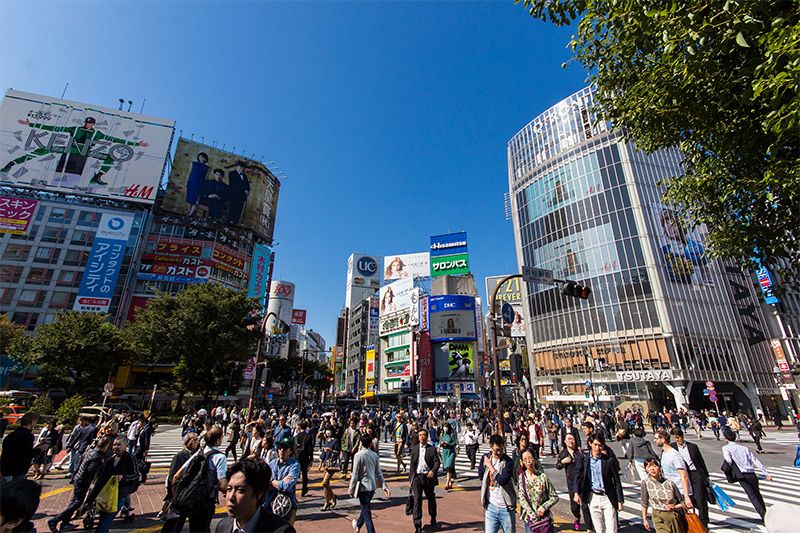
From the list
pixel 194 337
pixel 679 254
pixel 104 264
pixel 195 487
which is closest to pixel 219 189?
pixel 104 264

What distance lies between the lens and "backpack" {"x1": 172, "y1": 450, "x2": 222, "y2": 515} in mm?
4609

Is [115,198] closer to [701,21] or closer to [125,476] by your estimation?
[125,476]

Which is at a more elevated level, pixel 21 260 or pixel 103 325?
pixel 21 260

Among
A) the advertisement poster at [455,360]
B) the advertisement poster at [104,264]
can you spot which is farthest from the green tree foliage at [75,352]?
the advertisement poster at [455,360]

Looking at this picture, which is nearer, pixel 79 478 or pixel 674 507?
pixel 674 507

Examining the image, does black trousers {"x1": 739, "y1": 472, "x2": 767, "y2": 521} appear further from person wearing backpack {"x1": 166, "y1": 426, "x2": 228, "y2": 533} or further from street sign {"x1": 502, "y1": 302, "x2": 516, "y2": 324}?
person wearing backpack {"x1": 166, "y1": 426, "x2": 228, "y2": 533}

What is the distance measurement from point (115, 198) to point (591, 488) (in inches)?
2424

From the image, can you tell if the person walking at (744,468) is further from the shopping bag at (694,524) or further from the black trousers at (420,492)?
the black trousers at (420,492)

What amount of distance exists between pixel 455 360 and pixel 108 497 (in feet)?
188

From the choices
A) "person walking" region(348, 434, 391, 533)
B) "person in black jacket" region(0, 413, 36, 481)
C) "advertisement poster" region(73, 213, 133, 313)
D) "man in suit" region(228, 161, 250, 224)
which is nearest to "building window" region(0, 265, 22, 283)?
"advertisement poster" region(73, 213, 133, 313)

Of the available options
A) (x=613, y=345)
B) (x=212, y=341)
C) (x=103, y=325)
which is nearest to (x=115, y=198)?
(x=103, y=325)

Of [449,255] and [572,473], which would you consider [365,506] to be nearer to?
[572,473]

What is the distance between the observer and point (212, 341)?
33.0 m

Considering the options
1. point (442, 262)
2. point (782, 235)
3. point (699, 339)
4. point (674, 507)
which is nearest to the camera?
point (674, 507)
